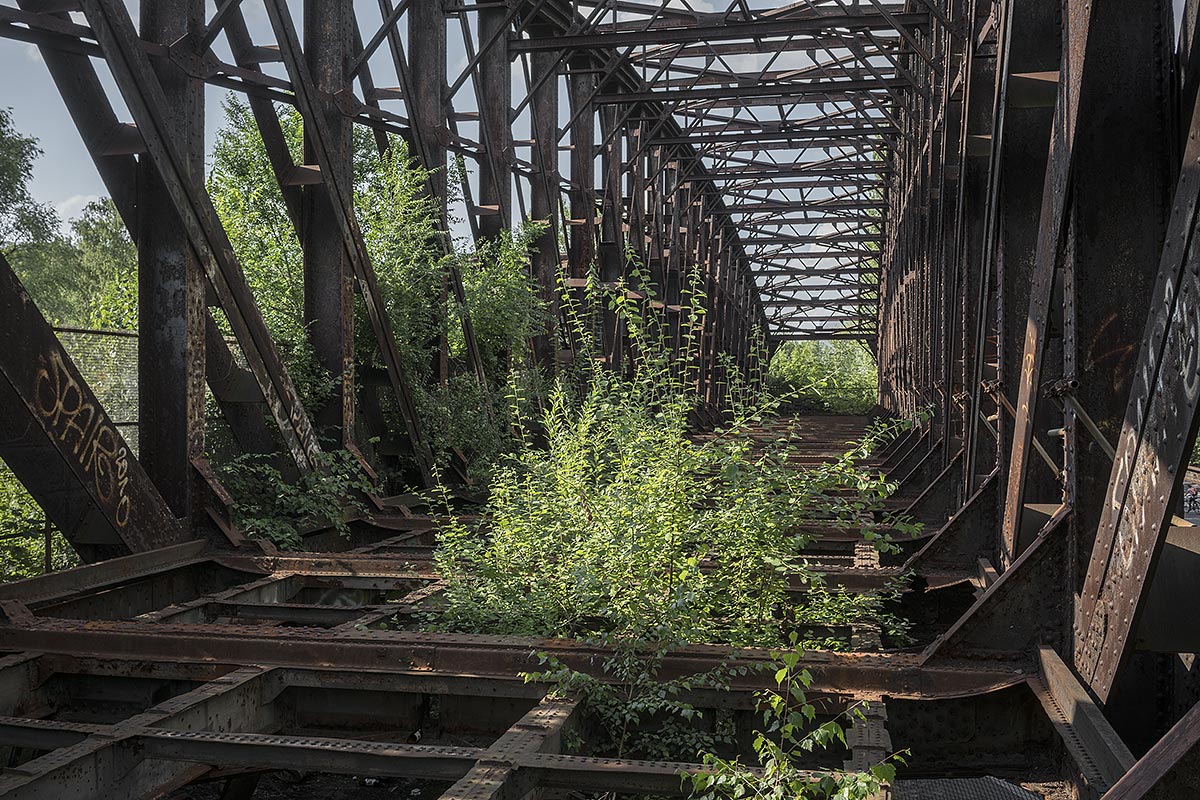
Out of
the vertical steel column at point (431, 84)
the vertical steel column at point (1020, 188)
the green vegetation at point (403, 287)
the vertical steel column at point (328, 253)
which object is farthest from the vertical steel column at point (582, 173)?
the vertical steel column at point (1020, 188)

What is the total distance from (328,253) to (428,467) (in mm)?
2301

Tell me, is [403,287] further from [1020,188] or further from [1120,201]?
[1120,201]

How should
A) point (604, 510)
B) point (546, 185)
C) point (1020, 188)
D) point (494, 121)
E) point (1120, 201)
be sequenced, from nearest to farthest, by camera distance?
point (1120, 201), point (604, 510), point (1020, 188), point (494, 121), point (546, 185)

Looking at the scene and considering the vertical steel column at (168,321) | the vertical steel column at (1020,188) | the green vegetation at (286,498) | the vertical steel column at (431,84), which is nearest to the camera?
the vertical steel column at (1020,188)

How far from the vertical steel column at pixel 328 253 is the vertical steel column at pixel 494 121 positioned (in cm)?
373

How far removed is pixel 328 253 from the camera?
9570 millimetres

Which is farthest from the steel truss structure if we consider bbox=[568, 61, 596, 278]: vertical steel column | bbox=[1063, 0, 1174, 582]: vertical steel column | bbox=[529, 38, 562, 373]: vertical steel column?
bbox=[568, 61, 596, 278]: vertical steel column

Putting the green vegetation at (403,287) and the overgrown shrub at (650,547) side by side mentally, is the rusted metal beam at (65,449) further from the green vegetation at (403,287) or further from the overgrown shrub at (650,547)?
the green vegetation at (403,287)

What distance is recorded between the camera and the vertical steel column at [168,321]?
749 centimetres

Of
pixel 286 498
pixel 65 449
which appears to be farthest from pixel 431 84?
pixel 65 449

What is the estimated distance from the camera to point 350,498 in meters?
8.95

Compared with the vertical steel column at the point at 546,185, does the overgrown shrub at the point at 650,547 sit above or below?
below

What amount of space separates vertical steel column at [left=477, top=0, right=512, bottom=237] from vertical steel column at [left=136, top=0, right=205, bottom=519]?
620 centimetres

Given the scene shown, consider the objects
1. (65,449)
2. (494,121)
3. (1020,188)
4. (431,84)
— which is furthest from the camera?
(494,121)
